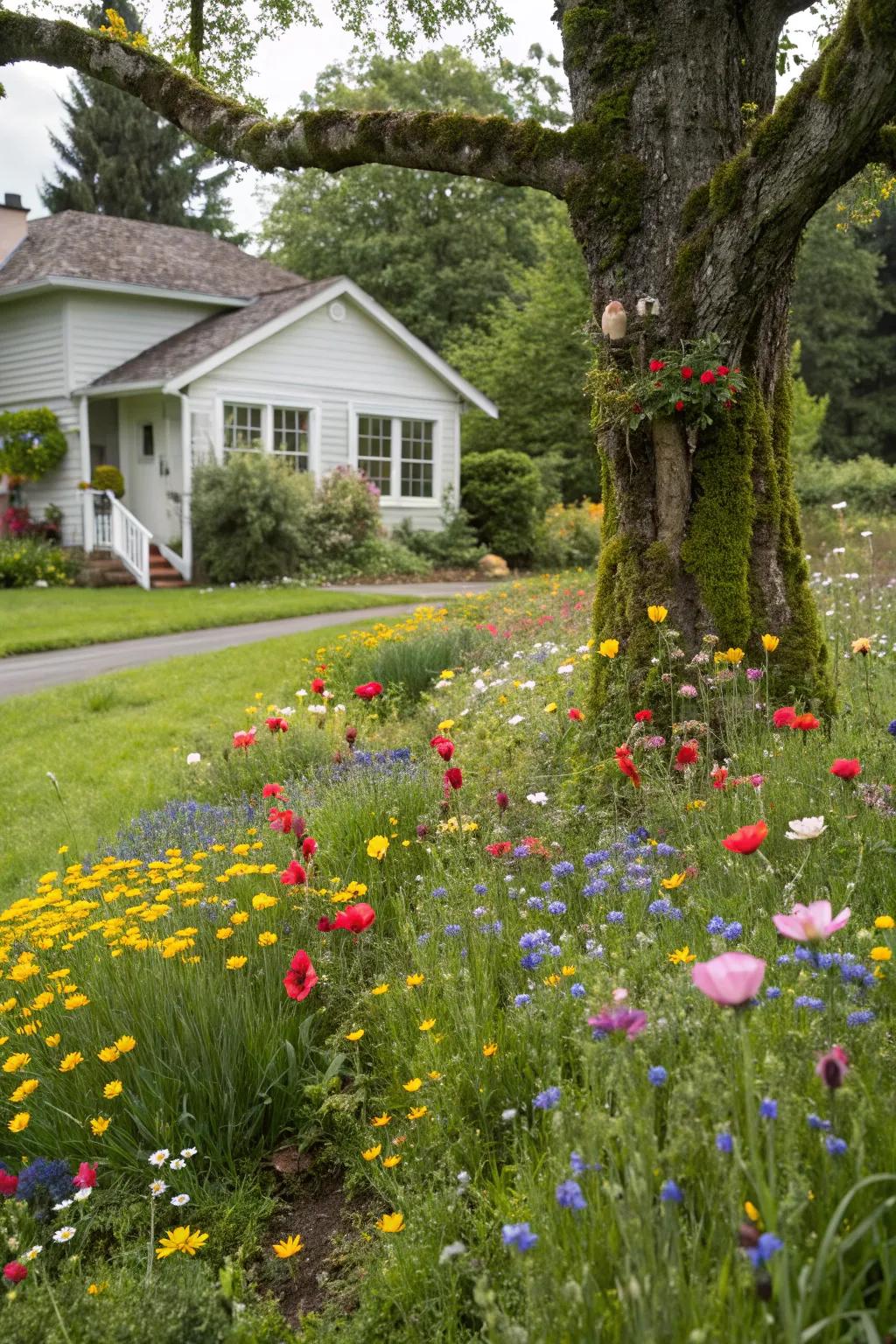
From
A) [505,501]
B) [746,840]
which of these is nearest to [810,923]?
[746,840]

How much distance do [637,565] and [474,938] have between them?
234 centimetres

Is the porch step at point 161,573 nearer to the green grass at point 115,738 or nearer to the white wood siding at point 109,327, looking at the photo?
the white wood siding at point 109,327

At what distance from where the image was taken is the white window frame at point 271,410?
66.1 feet

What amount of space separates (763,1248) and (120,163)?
136ft

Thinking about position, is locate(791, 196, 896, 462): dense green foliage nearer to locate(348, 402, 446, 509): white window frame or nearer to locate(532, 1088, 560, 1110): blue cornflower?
locate(348, 402, 446, 509): white window frame

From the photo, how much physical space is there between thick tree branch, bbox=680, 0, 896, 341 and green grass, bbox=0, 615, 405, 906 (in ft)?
12.4

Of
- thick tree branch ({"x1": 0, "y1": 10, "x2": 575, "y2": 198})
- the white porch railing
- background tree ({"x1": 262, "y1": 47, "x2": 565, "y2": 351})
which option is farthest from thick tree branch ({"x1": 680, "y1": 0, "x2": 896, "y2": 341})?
background tree ({"x1": 262, "y1": 47, "x2": 565, "y2": 351})

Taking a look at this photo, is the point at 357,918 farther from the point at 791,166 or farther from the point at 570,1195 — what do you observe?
the point at 791,166

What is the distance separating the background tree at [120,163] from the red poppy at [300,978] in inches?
1522

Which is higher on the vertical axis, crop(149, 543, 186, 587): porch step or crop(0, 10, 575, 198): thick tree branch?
crop(0, 10, 575, 198): thick tree branch

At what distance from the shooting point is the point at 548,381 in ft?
90.0

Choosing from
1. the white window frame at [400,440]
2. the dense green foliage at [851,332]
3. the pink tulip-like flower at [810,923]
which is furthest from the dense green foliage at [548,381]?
the pink tulip-like flower at [810,923]

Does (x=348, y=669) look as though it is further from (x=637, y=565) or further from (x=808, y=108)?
(x=808, y=108)

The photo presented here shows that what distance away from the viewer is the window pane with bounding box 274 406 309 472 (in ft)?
70.5
